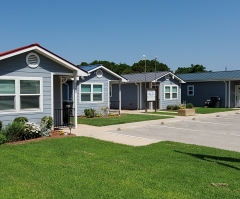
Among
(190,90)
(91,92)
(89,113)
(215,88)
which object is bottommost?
(89,113)

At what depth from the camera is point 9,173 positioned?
5918 millimetres

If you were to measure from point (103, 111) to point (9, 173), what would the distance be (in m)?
14.3

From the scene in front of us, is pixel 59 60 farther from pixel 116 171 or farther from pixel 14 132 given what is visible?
→ pixel 116 171

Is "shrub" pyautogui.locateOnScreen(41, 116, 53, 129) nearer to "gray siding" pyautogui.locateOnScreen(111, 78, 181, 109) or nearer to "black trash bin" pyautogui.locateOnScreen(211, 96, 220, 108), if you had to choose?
"gray siding" pyautogui.locateOnScreen(111, 78, 181, 109)

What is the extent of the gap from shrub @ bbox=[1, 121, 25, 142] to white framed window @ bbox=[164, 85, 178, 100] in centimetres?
1856

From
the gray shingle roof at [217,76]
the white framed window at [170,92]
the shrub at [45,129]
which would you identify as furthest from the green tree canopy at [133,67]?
the shrub at [45,129]

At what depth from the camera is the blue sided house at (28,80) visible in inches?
425

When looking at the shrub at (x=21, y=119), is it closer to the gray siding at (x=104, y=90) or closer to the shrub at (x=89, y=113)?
the shrub at (x=89, y=113)

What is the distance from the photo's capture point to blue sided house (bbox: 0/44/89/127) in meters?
10.8

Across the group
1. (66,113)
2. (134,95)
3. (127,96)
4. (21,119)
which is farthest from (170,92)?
(21,119)

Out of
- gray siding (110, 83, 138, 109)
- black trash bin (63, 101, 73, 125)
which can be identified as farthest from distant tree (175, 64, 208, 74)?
black trash bin (63, 101, 73, 125)

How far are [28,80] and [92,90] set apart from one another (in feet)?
29.6

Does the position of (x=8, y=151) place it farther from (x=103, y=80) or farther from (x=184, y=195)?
(x=103, y=80)

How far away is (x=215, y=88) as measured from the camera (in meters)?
29.6
